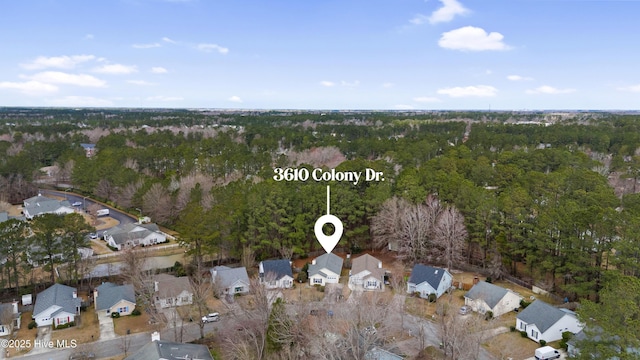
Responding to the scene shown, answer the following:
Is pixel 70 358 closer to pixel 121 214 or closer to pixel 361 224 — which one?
pixel 361 224

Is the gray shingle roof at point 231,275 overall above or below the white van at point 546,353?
above

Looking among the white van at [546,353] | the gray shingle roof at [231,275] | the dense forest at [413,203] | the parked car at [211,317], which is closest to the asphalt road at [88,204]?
the dense forest at [413,203]

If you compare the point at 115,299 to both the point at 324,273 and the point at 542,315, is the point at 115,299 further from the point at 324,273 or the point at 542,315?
the point at 542,315

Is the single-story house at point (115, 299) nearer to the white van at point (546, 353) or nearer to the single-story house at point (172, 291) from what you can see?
the single-story house at point (172, 291)

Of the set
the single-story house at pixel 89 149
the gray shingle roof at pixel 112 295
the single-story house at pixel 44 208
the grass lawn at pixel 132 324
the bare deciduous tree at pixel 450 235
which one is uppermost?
the single-story house at pixel 89 149

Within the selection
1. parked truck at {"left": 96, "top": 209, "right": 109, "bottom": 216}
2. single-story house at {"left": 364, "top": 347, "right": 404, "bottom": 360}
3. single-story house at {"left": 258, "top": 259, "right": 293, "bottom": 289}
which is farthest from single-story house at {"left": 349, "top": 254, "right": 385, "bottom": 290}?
parked truck at {"left": 96, "top": 209, "right": 109, "bottom": 216}

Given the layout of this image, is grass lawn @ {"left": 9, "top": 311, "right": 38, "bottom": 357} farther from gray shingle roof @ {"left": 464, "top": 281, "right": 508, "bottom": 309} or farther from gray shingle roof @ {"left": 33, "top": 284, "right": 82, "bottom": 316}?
gray shingle roof @ {"left": 464, "top": 281, "right": 508, "bottom": 309}
